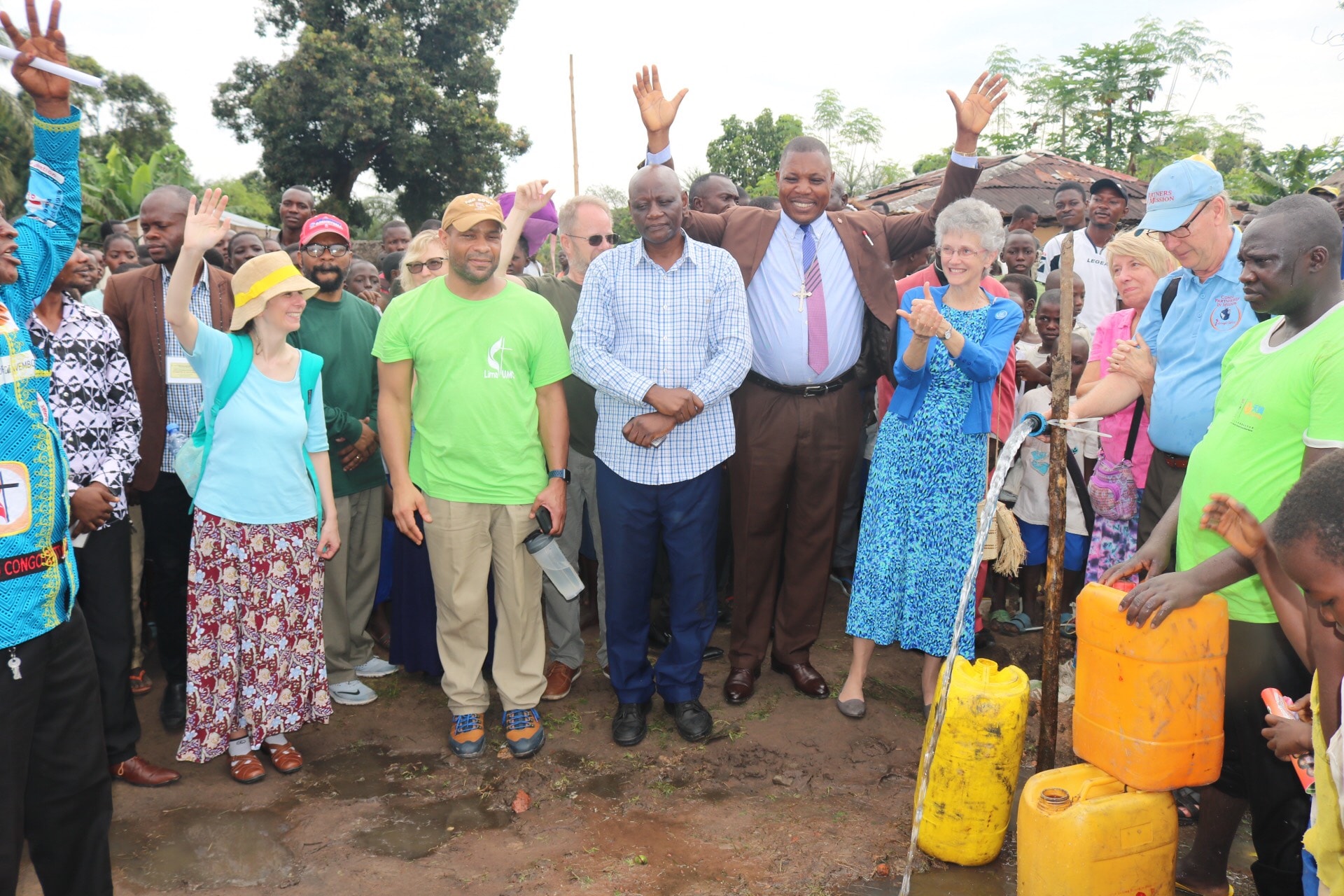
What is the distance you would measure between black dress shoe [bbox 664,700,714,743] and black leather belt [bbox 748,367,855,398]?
59.1 inches

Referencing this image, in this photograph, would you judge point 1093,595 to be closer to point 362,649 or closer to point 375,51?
point 362,649

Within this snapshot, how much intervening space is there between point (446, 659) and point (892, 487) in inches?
84.7

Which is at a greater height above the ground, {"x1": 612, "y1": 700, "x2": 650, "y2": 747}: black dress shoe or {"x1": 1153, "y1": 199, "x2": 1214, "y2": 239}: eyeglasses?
{"x1": 1153, "y1": 199, "x2": 1214, "y2": 239}: eyeglasses

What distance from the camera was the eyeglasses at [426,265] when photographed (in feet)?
16.6

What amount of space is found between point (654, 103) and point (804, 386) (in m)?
1.51

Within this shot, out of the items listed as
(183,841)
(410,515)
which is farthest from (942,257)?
(183,841)

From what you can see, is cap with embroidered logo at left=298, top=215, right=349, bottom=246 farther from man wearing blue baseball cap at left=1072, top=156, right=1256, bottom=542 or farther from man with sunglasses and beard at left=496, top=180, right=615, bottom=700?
man wearing blue baseball cap at left=1072, top=156, right=1256, bottom=542

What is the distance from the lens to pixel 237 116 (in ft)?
77.2

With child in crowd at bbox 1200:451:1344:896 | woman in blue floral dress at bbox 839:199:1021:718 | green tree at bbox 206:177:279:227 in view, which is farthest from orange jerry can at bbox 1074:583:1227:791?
green tree at bbox 206:177:279:227

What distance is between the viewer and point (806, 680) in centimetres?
448

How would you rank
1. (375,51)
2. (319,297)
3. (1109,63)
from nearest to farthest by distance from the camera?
(319,297), (1109,63), (375,51)

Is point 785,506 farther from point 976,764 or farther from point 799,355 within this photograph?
point 976,764

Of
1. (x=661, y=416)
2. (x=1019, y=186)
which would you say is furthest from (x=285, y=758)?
(x=1019, y=186)

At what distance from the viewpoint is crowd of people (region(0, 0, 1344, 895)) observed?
3268 mm
